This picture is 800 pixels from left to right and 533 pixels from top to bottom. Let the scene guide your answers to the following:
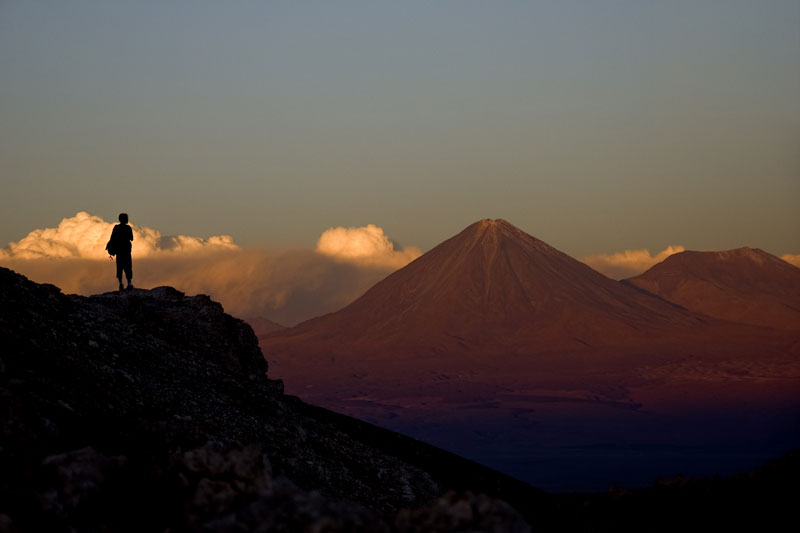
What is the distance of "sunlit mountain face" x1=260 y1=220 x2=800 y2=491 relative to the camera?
4218 inches

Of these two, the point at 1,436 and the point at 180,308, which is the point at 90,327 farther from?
the point at 1,436

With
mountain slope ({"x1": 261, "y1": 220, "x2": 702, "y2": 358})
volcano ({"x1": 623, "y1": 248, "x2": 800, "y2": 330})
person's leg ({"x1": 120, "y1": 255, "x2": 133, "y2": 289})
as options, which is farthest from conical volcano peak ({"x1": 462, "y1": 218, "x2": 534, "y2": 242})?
person's leg ({"x1": 120, "y1": 255, "x2": 133, "y2": 289})

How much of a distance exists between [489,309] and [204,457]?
150188 mm

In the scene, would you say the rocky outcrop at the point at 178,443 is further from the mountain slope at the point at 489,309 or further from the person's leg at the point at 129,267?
the mountain slope at the point at 489,309

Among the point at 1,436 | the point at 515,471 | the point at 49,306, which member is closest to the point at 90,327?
the point at 49,306

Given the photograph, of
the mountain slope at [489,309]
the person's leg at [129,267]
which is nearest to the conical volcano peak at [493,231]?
the mountain slope at [489,309]

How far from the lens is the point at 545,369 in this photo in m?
131

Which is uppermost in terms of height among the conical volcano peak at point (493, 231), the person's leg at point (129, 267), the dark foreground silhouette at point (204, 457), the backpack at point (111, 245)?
the conical volcano peak at point (493, 231)

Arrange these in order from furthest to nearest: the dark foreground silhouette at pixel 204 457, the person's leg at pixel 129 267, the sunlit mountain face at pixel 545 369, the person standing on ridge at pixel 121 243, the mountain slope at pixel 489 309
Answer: the mountain slope at pixel 489 309
the sunlit mountain face at pixel 545 369
the person's leg at pixel 129 267
the person standing on ridge at pixel 121 243
the dark foreground silhouette at pixel 204 457

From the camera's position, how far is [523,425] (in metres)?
112

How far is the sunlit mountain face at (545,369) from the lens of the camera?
107 meters

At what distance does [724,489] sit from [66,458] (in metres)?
9.77

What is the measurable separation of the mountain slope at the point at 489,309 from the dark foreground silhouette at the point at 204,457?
400 ft

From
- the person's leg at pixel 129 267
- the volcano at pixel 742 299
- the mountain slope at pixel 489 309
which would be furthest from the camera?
the volcano at pixel 742 299
